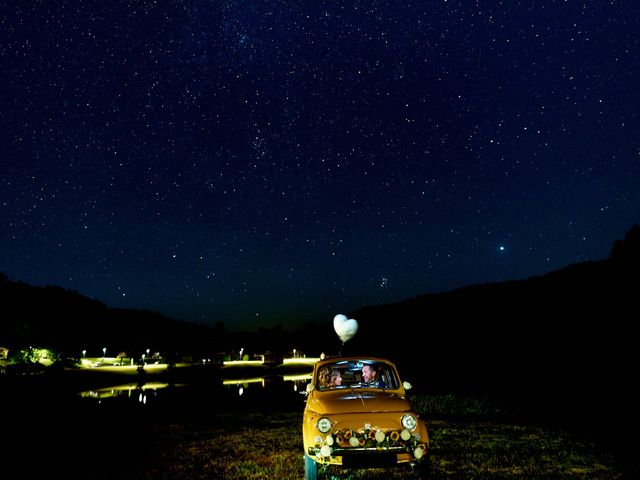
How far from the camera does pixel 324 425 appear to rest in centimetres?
733

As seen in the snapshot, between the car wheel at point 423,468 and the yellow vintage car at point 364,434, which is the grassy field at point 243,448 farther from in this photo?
the yellow vintage car at point 364,434

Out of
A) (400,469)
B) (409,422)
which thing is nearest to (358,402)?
(409,422)

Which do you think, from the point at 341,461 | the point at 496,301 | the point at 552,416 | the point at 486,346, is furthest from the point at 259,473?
the point at 496,301

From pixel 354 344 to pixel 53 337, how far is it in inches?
2640

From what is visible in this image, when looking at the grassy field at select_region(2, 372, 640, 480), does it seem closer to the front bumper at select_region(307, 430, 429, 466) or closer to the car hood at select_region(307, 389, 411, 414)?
the front bumper at select_region(307, 430, 429, 466)

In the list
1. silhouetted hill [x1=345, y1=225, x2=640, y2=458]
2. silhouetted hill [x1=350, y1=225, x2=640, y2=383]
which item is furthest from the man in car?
silhouetted hill [x1=350, y1=225, x2=640, y2=383]

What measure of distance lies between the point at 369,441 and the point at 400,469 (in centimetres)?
192

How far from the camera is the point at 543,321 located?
196ft

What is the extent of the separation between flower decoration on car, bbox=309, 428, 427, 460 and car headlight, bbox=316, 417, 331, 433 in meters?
0.10

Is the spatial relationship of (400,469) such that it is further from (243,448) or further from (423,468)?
(243,448)

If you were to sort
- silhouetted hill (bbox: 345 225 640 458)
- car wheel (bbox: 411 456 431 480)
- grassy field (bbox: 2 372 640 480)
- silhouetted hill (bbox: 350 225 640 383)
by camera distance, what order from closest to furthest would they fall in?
car wheel (bbox: 411 456 431 480), grassy field (bbox: 2 372 640 480), silhouetted hill (bbox: 345 225 640 458), silhouetted hill (bbox: 350 225 640 383)

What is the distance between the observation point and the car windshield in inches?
354

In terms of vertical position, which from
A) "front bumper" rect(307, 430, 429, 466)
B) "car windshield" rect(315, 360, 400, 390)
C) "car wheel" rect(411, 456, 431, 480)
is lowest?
"car wheel" rect(411, 456, 431, 480)

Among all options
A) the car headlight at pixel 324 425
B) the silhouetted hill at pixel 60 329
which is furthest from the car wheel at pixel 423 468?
the silhouetted hill at pixel 60 329
